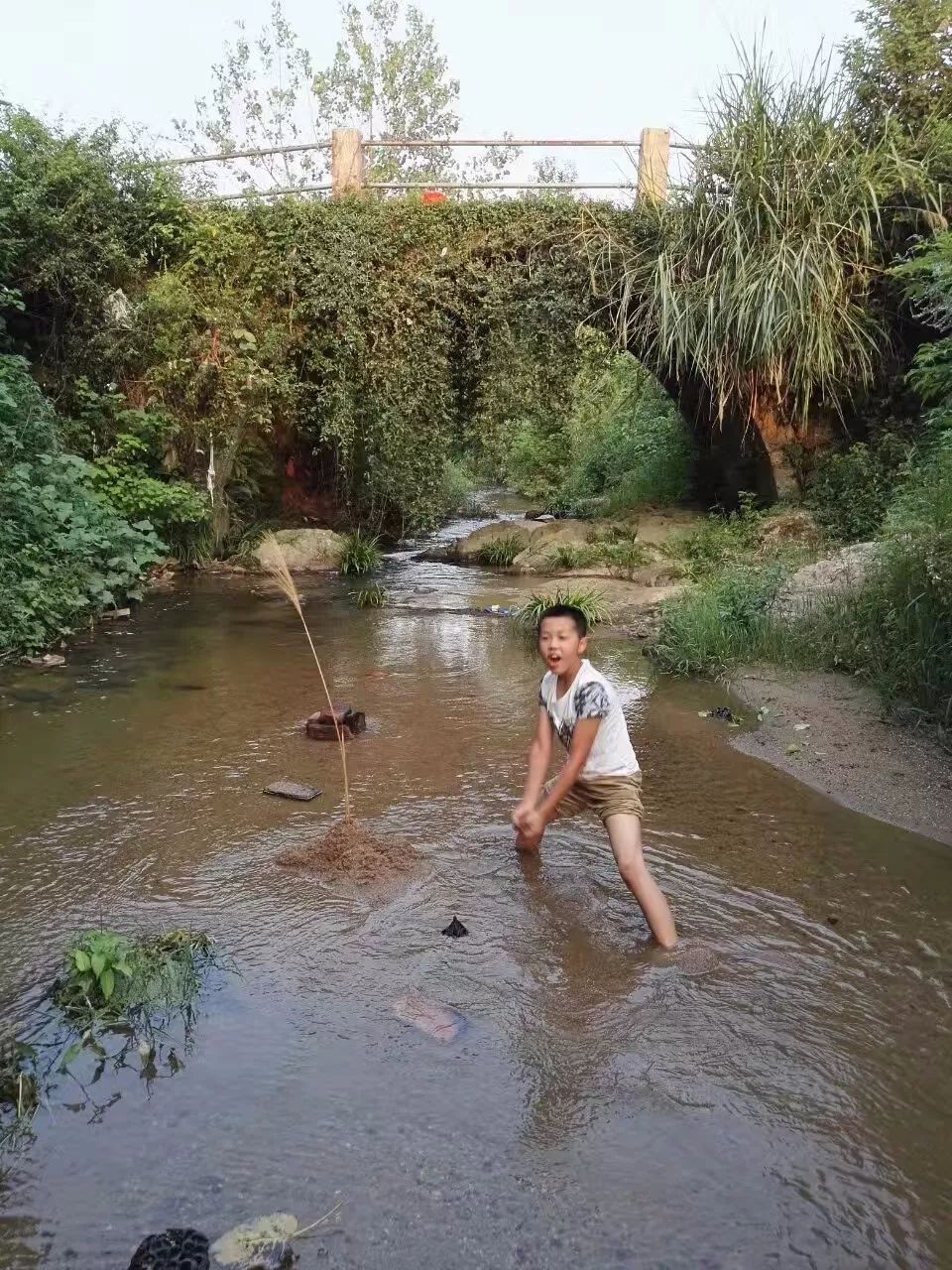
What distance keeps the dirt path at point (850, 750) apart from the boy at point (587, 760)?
5.85 ft

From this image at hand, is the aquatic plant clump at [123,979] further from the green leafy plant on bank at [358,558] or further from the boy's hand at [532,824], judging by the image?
the green leafy plant on bank at [358,558]

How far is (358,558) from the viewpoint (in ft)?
42.5

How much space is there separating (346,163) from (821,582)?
804 centimetres

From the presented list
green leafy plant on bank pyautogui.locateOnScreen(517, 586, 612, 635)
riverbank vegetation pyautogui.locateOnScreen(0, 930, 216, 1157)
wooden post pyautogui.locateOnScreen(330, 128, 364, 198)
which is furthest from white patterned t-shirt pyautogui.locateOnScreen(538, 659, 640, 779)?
wooden post pyautogui.locateOnScreen(330, 128, 364, 198)

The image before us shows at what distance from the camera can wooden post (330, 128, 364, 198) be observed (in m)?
12.0

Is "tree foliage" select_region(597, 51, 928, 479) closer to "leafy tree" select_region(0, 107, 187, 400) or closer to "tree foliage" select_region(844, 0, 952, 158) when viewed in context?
"tree foliage" select_region(844, 0, 952, 158)

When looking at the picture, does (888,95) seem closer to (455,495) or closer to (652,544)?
(652,544)

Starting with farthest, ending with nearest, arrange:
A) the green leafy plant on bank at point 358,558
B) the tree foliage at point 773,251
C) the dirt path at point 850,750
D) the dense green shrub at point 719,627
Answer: the green leafy plant on bank at point 358,558, the tree foliage at point 773,251, the dense green shrub at point 719,627, the dirt path at point 850,750

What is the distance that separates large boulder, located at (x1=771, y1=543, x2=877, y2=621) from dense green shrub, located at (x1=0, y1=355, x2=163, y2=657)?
5.83 metres

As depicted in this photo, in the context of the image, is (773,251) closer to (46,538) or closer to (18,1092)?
(46,538)

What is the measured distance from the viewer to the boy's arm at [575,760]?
3.85m

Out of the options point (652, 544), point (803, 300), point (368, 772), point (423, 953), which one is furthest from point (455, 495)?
point (423, 953)

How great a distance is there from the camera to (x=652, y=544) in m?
12.5

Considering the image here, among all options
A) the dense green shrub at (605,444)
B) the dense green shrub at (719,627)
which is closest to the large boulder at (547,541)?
the dense green shrub at (605,444)
